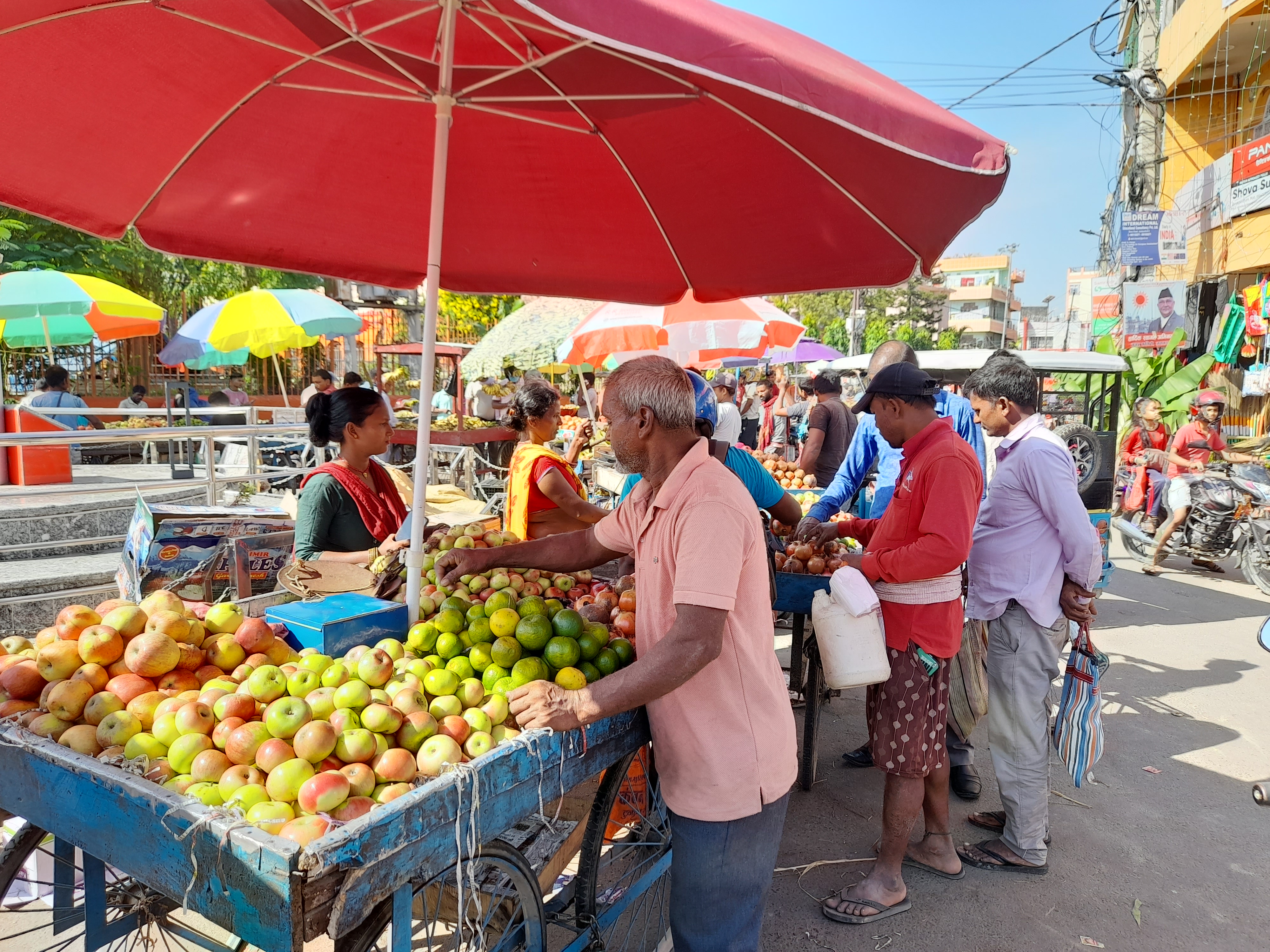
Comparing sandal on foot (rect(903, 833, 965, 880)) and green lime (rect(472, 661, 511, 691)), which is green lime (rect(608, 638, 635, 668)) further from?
sandal on foot (rect(903, 833, 965, 880))

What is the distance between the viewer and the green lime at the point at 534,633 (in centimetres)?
232

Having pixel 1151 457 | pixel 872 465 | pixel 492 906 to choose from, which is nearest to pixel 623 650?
pixel 492 906

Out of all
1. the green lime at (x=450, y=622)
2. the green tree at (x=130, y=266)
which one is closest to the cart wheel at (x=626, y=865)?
the green lime at (x=450, y=622)

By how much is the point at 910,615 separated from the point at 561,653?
1665 millimetres

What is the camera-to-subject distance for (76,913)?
2504 millimetres

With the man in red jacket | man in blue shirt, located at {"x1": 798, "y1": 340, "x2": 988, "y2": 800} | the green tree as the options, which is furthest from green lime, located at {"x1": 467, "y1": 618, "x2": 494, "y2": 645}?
the green tree

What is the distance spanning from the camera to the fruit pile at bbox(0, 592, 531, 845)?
173 cm

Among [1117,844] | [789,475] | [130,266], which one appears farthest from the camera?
[130,266]

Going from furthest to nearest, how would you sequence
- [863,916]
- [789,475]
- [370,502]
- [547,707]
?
[789,475] < [370,502] < [863,916] < [547,707]

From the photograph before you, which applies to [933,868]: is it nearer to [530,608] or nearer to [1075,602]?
[1075,602]

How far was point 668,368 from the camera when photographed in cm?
215

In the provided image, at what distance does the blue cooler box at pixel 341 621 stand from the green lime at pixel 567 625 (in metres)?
0.52

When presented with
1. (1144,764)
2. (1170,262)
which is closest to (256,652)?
(1144,764)

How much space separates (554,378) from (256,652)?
29.4 meters
